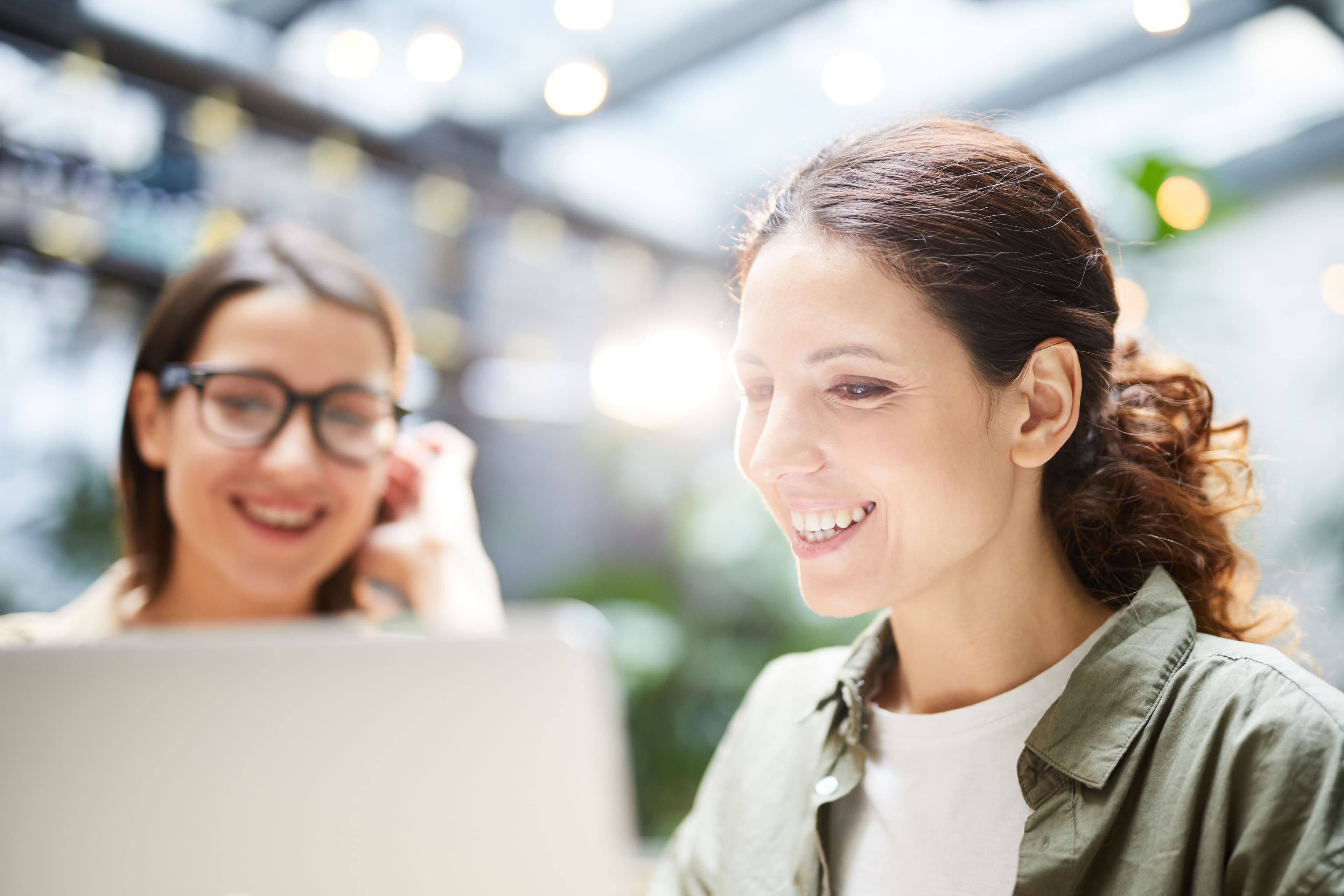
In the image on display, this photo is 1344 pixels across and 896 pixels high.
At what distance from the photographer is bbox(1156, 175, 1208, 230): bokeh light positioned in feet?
8.54

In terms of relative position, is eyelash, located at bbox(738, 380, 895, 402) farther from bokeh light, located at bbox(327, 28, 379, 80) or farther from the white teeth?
bokeh light, located at bbox(327, 28, 379, 80)

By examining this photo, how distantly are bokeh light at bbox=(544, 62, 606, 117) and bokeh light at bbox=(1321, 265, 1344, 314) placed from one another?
7.79ft

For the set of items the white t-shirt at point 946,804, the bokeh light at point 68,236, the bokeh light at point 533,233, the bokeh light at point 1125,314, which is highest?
the bokeh light at point 533,233

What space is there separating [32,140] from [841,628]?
8.63 feet

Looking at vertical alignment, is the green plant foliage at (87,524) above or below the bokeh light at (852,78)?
below

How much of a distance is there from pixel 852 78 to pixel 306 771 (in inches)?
90.2

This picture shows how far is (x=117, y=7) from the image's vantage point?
2.33 metres

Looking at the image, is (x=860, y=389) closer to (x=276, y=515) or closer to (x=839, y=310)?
(x=839, y=310)

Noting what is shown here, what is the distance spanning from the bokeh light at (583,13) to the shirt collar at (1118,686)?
1.92m

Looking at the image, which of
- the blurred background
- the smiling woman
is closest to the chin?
the smiling woman

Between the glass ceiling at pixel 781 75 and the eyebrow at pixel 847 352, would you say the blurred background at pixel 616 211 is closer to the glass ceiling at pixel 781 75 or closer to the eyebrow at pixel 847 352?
the glass ceiling at pixel 781 75

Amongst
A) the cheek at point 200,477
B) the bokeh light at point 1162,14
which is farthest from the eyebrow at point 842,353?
the bokeh light at point 1162,14

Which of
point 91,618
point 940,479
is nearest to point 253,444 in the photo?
point 91,618

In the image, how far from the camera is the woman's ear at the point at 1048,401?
105 cm
